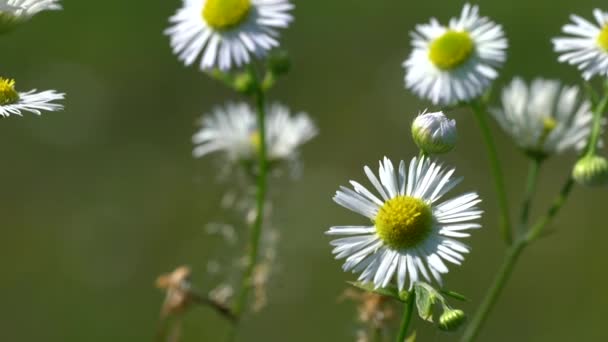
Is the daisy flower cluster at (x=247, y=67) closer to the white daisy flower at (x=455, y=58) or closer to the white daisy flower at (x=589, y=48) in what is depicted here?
the white daisy flower at (x=455, y=58)

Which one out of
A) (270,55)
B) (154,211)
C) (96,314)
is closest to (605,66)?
(270,55)

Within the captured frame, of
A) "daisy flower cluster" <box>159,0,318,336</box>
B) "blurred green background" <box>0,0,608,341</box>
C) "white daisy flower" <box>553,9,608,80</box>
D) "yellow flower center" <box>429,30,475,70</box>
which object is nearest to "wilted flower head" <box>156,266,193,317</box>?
"daisy flower cluster" <box>159,0,318,336</box>

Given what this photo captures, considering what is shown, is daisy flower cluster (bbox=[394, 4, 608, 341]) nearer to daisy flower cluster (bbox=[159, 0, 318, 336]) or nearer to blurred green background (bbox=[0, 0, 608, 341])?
daisy flower cluster (bbox=[159, 0, 318, 336])

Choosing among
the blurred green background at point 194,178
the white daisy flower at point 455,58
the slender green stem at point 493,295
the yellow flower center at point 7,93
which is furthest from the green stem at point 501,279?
the blurred green background at point 194,178

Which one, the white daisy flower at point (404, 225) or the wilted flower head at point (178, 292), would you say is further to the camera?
the wilted flower head at point (178, 292)

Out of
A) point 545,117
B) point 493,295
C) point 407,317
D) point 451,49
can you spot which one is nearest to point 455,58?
point 451,49

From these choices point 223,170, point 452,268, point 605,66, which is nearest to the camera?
point 605,66

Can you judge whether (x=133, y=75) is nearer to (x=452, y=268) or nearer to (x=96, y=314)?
(x=96, y=314)
